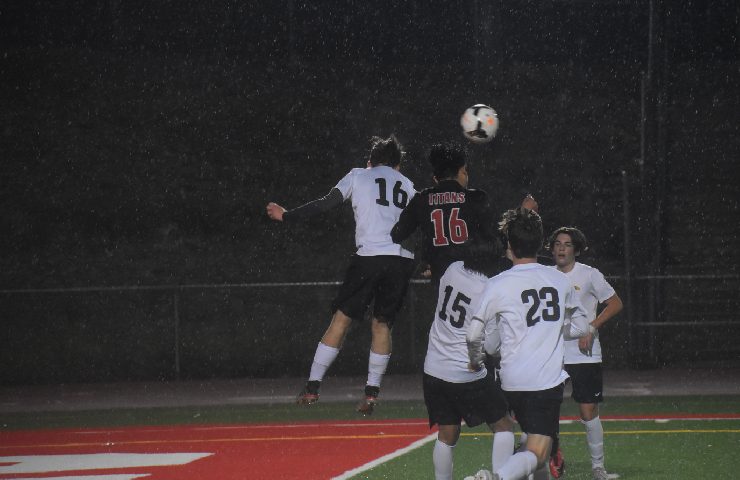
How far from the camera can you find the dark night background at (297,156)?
2064cm

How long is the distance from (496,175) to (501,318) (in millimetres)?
16889

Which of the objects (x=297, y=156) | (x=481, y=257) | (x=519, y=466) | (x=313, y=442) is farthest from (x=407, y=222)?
(x=297, y=156)

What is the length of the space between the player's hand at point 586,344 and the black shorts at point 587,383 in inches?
4.5

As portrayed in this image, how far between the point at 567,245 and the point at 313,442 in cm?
374

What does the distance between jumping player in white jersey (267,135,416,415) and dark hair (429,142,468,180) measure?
152 centimetres

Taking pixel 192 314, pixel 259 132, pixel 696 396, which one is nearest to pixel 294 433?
pixel 696 396

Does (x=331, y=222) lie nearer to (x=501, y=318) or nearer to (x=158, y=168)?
(x=158, y=168)

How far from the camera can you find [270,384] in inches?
755

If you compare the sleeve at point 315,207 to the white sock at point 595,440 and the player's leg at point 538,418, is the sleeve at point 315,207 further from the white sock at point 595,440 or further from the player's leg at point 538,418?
the player's leg at point 538,418

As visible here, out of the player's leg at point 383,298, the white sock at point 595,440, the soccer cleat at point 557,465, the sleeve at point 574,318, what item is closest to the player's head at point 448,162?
the sleeve at point 574,318

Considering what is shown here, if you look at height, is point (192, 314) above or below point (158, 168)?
below

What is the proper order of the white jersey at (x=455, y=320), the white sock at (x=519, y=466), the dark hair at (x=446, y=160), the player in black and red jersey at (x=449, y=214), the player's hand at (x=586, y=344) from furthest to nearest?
the player's hand at (x=586, y=344), the dark hair at (x=446, y=160), the player in black and red jersey at (x=449, y=214), the white jersey at (x=455, y=320), the white sock at (x=519, y=466)

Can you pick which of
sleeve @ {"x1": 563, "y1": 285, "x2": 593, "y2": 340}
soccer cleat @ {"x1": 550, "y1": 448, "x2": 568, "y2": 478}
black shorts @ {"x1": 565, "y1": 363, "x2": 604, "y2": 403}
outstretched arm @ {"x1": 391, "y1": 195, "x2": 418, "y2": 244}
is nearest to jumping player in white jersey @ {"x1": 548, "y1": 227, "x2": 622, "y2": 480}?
black shorts @ {"x1": 565, "y1": 363, "x2": 604, "y2": 403}

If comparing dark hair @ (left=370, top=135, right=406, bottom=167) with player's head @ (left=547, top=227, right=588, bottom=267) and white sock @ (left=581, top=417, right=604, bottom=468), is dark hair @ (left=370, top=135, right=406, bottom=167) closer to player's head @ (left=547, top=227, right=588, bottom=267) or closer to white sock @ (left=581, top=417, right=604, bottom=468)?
player's head @ (left=547, top=227, right=588, bottom=267)
